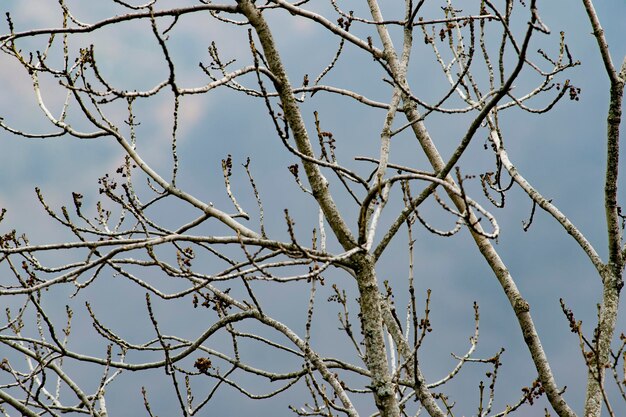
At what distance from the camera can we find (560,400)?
6.06 metres

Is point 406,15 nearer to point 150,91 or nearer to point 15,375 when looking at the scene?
point 150,91

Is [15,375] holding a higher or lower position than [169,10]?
lower

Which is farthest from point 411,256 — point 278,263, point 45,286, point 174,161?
point 45,286

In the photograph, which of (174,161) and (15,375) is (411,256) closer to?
(174,161)

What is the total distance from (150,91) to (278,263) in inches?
54.5

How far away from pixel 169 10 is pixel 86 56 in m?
0.76

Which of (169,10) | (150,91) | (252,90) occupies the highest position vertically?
(252,90)

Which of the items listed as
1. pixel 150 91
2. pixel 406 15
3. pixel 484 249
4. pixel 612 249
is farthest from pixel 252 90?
pixel 612 249

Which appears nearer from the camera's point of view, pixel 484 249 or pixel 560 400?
pixel 560 400

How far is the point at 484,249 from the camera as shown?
656cm


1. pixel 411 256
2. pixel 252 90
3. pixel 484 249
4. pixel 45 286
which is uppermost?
pixel 252 90

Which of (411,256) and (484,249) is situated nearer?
(411,256)

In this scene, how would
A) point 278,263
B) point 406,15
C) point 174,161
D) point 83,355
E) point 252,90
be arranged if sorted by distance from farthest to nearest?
point 252,90 < point 406,15 < point 83,355 < point 174,161 < point 278,263

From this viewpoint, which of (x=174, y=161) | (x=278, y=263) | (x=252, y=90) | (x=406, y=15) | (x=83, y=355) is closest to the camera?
(x=278, y=263)
